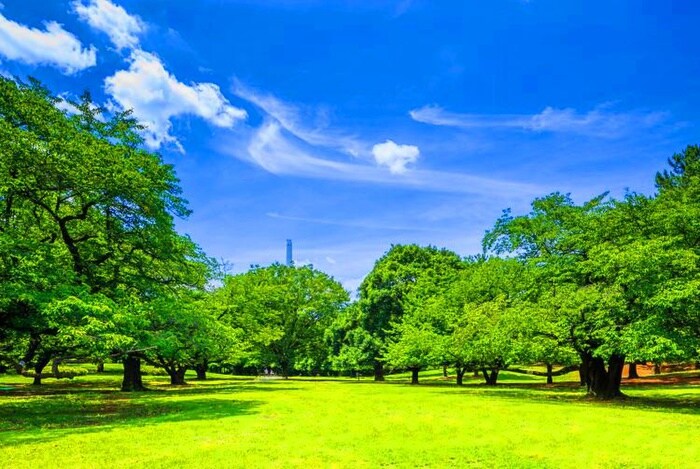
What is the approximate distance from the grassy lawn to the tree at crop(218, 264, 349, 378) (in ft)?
112

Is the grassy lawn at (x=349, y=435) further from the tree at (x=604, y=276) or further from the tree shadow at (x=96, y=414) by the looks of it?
the tree at (x=604, y=276)

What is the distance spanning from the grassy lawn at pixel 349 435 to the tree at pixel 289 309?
112 ft

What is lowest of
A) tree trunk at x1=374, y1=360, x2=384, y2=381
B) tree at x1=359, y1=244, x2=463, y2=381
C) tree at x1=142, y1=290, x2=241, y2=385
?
tree trunk at x1=374, y1=360, x2=384, y2=381

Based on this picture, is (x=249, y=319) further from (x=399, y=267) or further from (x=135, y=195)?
(x=135, y=195)

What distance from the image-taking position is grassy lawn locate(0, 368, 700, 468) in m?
12.0

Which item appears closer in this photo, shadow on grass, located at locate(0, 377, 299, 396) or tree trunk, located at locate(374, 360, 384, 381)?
shadow on grass, located at locate(0, 377, 299, 396)

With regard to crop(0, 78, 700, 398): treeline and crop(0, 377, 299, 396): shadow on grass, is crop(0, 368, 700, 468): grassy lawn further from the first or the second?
crop(0, 377, 299, 396): shadow on grass

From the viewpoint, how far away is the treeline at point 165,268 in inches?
750

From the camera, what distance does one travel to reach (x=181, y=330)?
29.2 meters

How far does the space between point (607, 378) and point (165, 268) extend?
87.3ft

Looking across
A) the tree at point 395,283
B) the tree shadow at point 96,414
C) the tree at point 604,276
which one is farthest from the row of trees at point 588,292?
the tree shadow at point 96,414

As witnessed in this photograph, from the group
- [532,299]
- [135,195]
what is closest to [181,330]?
[135,195]

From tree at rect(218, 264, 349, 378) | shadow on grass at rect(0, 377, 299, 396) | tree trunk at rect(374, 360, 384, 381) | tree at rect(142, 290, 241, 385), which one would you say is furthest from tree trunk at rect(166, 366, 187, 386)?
tree trunk at rect(374, 360, 384, 381)

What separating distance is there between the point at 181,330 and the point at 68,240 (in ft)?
29.8
